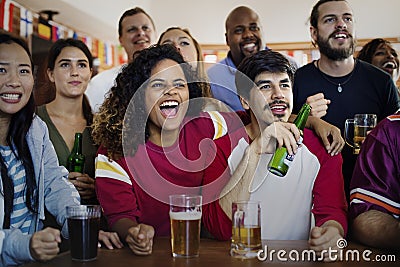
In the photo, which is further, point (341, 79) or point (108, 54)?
point (108, 54)

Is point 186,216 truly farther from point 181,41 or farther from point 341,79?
point 181,41

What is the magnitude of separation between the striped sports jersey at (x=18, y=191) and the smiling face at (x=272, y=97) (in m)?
0.71

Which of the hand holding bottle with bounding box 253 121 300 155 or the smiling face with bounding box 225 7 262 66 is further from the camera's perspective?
the smiling face with bounding box 225 7 262 66

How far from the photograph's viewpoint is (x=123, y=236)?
1.30 meters

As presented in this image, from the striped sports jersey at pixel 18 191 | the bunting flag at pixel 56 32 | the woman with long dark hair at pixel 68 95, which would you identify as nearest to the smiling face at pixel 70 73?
the woman with long dark hair at pixel 68 95

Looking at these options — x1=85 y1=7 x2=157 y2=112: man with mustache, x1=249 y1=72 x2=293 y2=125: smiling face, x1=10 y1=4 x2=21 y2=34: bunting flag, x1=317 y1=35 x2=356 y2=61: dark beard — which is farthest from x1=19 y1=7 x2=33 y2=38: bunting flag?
x1=249 y1=72 x2=293 y2=125: smiling face

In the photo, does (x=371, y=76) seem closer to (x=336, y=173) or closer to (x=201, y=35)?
(x=336, y=173)

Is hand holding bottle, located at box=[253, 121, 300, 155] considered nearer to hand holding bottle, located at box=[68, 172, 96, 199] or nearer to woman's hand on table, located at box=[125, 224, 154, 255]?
woman's hand on table, located at box=[125, 224, 154, 255]

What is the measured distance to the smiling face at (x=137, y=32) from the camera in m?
2.76

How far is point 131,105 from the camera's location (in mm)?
1605

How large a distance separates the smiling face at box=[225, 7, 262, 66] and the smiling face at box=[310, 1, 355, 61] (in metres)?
0.55

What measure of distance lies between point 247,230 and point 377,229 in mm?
342

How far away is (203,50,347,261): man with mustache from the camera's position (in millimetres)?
1355

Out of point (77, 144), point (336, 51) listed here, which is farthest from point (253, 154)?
point (336, 51)
